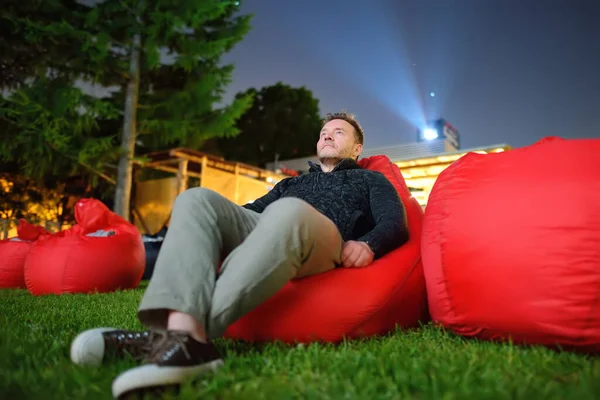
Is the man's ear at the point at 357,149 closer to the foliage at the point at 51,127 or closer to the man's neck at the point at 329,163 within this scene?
the man's neck at the point at 329,163

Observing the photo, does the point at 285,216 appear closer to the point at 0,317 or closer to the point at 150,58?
the point at 0,317

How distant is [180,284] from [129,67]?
799 cm

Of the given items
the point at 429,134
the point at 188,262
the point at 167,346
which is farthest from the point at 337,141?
the point at 429,134

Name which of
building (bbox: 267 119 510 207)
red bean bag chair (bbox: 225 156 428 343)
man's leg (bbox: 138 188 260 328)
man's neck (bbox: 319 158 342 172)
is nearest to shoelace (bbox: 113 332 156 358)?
man's leg (bbox: 138 188 260 328)

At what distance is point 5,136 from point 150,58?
2.77 meters

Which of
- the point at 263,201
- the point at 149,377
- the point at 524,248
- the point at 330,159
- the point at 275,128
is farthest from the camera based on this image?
the point at 275,128

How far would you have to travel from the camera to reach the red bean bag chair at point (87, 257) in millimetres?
3926

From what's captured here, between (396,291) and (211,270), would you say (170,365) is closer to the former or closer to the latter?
(211,270)

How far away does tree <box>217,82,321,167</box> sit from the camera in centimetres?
1789

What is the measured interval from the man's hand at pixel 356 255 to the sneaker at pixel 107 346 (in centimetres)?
78

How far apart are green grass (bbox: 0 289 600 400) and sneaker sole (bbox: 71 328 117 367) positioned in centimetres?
4

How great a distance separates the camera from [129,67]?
8.29 metres

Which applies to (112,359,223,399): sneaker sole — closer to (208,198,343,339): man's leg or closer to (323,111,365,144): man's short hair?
(208,198,343,339): man's leg

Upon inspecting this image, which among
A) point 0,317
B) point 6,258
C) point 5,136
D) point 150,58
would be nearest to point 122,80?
point 150,58
